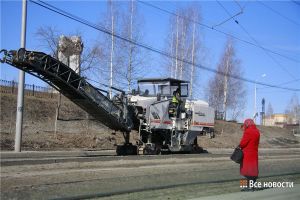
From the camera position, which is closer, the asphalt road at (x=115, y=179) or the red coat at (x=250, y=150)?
the asphalt road at (x=115, y=179)

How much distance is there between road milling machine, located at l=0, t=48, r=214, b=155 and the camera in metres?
21.8

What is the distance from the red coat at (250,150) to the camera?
1171cm

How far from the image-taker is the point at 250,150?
11.7 m

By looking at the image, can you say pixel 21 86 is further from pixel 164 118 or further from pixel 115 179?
pixel 115 179

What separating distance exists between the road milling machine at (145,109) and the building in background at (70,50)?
42.3 feet

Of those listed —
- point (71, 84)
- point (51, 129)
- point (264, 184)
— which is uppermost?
point (71, 84)

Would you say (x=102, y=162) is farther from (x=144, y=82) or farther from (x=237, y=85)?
(x=237, y=85)

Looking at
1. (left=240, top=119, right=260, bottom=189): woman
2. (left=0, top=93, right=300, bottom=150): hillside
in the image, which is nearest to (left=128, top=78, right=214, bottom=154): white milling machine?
(left=0, top=93, right=300, bottom=150): hillside

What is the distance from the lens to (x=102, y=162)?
17500 mm

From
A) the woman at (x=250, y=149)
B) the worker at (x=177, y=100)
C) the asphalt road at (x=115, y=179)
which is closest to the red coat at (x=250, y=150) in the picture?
the woman at (x=250, y=149)

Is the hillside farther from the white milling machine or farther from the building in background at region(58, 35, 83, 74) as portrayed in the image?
the white milling machine

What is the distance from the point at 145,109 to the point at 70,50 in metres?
15.5

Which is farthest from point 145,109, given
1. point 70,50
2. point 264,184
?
→ point 70,50

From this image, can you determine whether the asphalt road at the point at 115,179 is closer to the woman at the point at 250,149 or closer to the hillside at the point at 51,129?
the woman at the point at 250,149
